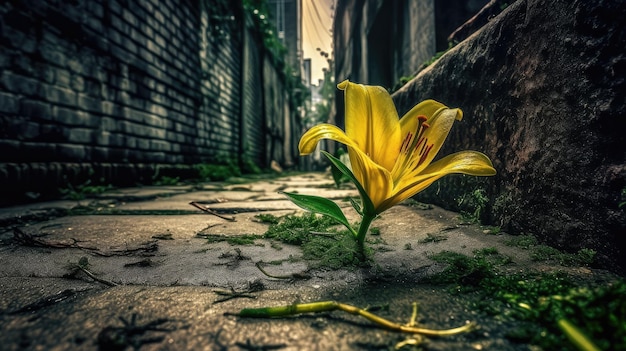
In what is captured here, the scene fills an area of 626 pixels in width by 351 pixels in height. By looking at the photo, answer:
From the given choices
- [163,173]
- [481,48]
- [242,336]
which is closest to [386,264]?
[242,336]

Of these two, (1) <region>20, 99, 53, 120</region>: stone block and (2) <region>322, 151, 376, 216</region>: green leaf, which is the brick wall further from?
(2) <region>322, 151, 376, 216</region>: green leaf

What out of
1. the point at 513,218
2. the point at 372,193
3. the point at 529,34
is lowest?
the point at 513,218

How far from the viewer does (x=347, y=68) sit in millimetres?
11719

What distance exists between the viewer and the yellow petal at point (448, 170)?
0.85 m

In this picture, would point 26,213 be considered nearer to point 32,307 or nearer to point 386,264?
point 32,307

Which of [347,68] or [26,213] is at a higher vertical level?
[347,68]

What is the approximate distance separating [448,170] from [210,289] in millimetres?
741

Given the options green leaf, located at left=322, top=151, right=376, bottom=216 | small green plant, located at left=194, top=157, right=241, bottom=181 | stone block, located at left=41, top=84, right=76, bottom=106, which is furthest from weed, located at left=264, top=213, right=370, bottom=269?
small green plant, located at left=194, top=157, right=241, bottom=181

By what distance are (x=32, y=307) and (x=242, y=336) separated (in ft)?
1.80

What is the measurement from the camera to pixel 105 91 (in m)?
3.43

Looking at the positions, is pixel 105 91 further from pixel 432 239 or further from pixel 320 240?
pixel 432 239

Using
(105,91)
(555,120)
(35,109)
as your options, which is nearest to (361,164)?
(555,120)

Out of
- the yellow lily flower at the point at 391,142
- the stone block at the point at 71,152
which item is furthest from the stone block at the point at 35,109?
the yellow lily flower at the point at 391,142

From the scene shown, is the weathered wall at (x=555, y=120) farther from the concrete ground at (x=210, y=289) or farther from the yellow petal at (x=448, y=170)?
the yellow petal at (x=448, y=170)
